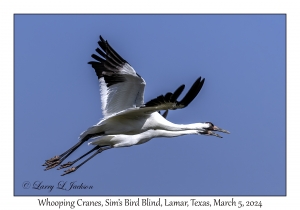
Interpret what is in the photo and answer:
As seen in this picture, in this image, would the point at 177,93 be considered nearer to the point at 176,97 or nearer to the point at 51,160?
the point at 176,97

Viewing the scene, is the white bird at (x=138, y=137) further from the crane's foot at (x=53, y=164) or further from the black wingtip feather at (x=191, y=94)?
the black wingtip feather at (x=191, y=94)

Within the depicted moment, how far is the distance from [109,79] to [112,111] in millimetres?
762

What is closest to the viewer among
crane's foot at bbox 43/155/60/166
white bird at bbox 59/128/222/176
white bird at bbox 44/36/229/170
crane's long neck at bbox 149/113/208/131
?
white bird at bbox 44/36/229/170

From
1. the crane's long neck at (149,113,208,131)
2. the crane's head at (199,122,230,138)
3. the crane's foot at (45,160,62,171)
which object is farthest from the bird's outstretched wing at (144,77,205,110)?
the crane's foot at (45,160,62,171)

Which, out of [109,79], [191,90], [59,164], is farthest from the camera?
[59,164]

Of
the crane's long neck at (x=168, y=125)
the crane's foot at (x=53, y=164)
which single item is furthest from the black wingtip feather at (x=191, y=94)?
the crane's foot at (x=53, y=164)

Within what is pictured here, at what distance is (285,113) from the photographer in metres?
16.7

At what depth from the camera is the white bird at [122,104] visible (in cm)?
1579

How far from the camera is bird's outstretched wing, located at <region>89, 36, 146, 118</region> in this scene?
52.1 feet

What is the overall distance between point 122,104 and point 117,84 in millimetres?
504

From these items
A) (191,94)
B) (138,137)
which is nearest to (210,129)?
(138,137)

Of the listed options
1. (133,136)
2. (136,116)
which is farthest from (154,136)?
(136,116)

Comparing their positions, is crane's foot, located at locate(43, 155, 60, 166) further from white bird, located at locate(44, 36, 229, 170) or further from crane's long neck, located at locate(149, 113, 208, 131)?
crane's long neck, located at locate(149, 113, 208, 131)
